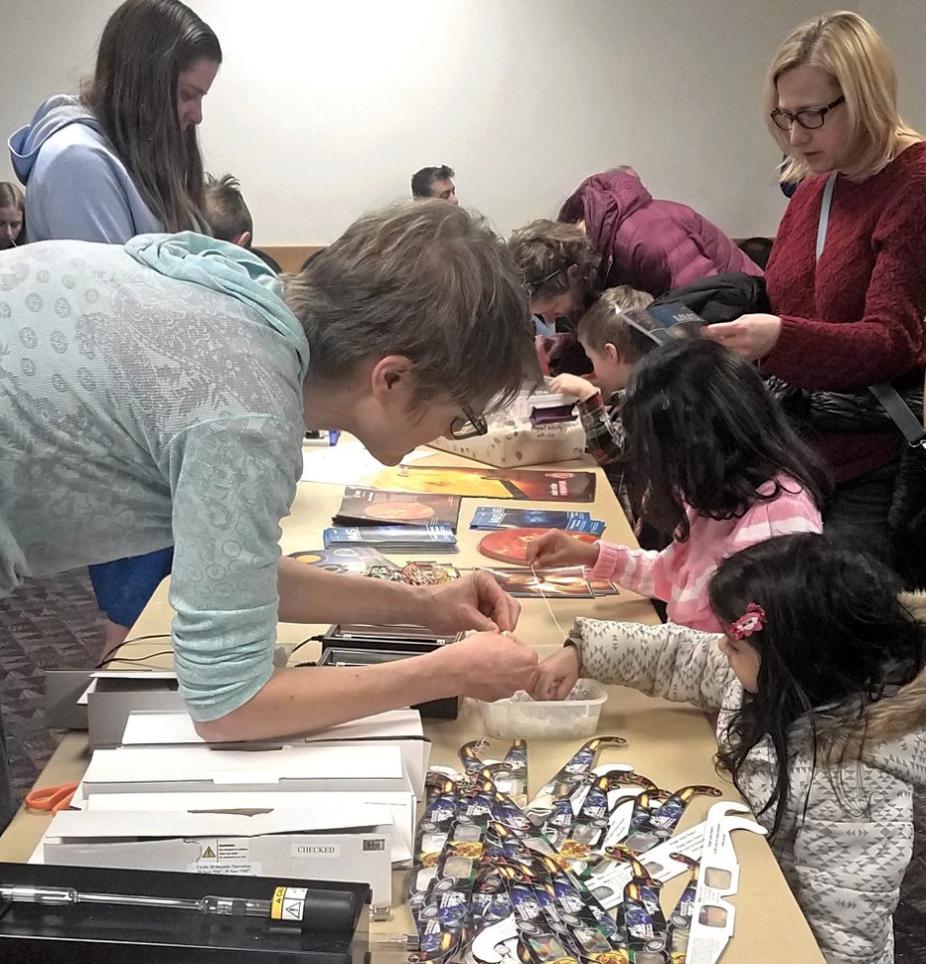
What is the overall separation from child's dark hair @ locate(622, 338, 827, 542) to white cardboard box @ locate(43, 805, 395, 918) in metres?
0.87

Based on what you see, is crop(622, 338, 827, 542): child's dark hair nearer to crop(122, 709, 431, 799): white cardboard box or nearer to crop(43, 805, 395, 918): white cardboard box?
crop(122, 709, 431, 799): white cardboard box

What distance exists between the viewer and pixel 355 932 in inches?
30.2

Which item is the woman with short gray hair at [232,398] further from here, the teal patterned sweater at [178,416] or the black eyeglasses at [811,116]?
the black eyeglasses at [811,116]

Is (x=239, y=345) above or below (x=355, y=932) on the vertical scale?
above

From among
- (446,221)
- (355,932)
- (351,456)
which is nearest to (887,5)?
(351,456)

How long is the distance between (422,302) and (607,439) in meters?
1.42

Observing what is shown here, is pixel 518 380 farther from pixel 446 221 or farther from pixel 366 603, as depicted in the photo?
pixel 366 603

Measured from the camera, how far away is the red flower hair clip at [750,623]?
1.23 metres

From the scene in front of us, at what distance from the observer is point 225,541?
92 centimetres

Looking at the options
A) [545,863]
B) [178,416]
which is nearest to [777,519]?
[545,863]

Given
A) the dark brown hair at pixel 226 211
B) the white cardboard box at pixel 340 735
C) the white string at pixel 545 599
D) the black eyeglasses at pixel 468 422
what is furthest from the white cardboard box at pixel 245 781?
the dark brown hair at pixel 226 211

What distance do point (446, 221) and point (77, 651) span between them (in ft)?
7.44

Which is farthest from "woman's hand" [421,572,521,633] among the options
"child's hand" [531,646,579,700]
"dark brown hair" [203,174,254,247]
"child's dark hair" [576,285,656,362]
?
"dark brown hair" [203,174,254,247]

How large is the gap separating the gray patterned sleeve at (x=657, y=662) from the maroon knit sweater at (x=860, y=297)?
0.76 metres
